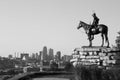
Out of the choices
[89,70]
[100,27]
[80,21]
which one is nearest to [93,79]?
[89,70]

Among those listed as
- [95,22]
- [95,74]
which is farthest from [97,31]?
[95,74]

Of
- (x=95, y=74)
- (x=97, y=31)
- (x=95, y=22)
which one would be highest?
(x=95, y=22)

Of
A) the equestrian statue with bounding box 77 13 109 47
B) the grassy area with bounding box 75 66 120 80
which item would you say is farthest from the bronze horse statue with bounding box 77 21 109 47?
the grassy area with bounding box 75 66 120 80

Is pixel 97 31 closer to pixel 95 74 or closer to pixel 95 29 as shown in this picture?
pixel 95 29

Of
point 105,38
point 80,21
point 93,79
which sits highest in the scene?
point 80,21

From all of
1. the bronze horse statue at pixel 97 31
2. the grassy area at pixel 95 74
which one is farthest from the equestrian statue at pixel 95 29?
the grassy area at pixel 95 74

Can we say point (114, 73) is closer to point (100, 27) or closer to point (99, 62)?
point (99, 62)

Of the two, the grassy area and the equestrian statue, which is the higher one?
the equestrian statue

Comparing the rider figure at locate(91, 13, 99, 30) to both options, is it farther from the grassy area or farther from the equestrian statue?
the grassy area

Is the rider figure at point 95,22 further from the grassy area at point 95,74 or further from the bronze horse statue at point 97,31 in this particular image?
the grassy area at point 95,74

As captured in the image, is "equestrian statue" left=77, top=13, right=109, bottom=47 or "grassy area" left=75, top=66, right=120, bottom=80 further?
"equestrian statue" left=77, top=13, right=109, bottom=47

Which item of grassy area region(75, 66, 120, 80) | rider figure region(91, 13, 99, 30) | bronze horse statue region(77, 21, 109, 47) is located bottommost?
grassy area region(75, 66, 120, 80)

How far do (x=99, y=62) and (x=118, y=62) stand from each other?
1.59 meters

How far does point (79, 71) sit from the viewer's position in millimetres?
21516
